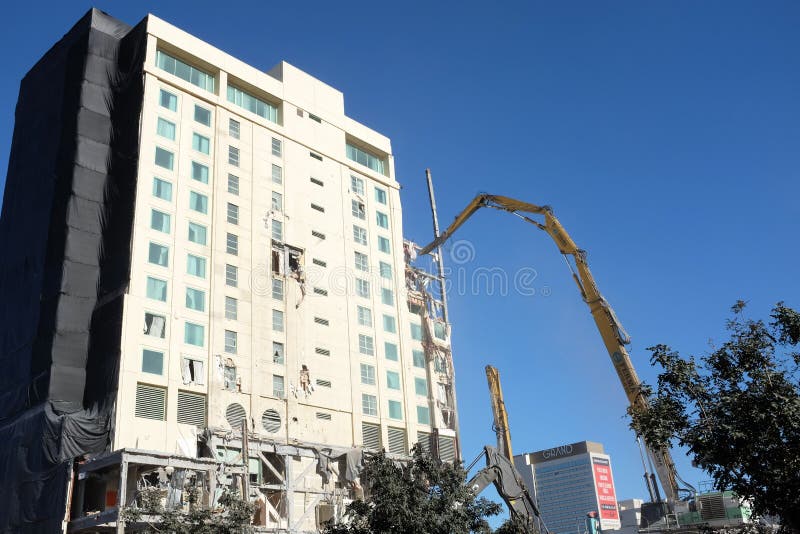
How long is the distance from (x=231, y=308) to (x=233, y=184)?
11.2m

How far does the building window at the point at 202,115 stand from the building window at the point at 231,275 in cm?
1299

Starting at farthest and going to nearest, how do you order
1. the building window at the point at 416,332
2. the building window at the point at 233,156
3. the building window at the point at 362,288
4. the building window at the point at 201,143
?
the building window at the point at 416,332, the building window at the point at 362,288, the building window at the point at 233,156, the building window at the point at 201,143

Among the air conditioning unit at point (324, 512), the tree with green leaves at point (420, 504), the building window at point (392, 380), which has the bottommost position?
the tree with green leaves at point (420, 504)

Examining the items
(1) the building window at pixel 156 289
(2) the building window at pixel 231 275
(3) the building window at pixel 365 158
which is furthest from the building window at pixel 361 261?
(1) the building window at pixel 156 289

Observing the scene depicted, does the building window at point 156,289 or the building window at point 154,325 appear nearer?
the building window at point 154,325

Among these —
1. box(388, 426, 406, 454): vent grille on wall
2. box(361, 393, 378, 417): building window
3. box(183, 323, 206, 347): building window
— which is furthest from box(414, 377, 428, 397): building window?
box(183, 323, 206, 347): building window

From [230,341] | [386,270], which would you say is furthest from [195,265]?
[386,270]

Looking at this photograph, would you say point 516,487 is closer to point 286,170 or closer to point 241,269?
point 241,269

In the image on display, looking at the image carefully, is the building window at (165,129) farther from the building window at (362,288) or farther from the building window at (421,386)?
the building window at (421,386)

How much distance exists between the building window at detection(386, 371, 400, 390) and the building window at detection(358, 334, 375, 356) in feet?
8.37

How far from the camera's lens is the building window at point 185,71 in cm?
6606

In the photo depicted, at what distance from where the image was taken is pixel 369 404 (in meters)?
68.5

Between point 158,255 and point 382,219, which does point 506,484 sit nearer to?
point 158,255

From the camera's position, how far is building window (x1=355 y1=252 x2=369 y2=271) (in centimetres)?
7419
